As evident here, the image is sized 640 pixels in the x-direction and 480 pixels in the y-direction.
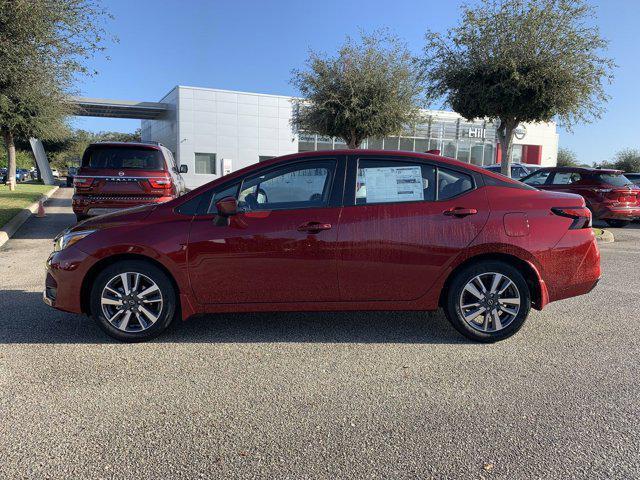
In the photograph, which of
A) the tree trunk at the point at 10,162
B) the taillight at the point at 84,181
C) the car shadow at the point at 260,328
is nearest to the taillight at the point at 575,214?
the car shadow at the point at 260,328

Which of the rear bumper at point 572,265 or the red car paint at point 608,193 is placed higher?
the red car paint at point 608,193

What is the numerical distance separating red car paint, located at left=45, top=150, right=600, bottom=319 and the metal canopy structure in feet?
123

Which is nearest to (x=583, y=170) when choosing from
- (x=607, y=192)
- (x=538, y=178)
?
(x=607, y=192)

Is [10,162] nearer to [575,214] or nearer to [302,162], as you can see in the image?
[302,162]

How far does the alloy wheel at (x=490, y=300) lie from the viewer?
4297mm

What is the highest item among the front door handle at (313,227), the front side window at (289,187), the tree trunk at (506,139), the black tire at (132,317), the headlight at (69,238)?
the tree trunk at (506,139)

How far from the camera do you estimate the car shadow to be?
445cm

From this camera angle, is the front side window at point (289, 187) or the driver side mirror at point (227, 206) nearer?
the driver side mirror at point (227, 206)

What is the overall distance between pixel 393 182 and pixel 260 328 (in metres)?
1.88

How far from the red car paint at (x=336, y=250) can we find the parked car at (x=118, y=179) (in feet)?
16.5

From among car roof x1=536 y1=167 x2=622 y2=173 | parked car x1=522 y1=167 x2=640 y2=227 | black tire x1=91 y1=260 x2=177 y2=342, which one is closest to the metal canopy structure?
car roof x1=536 y1=167 x2=622 y2=173

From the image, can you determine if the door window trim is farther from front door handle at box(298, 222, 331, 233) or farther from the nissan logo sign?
the nissan logo sign

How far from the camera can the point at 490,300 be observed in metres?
4.32

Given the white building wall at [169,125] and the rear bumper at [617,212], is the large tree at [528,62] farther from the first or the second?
the white building wall at [169,125]
